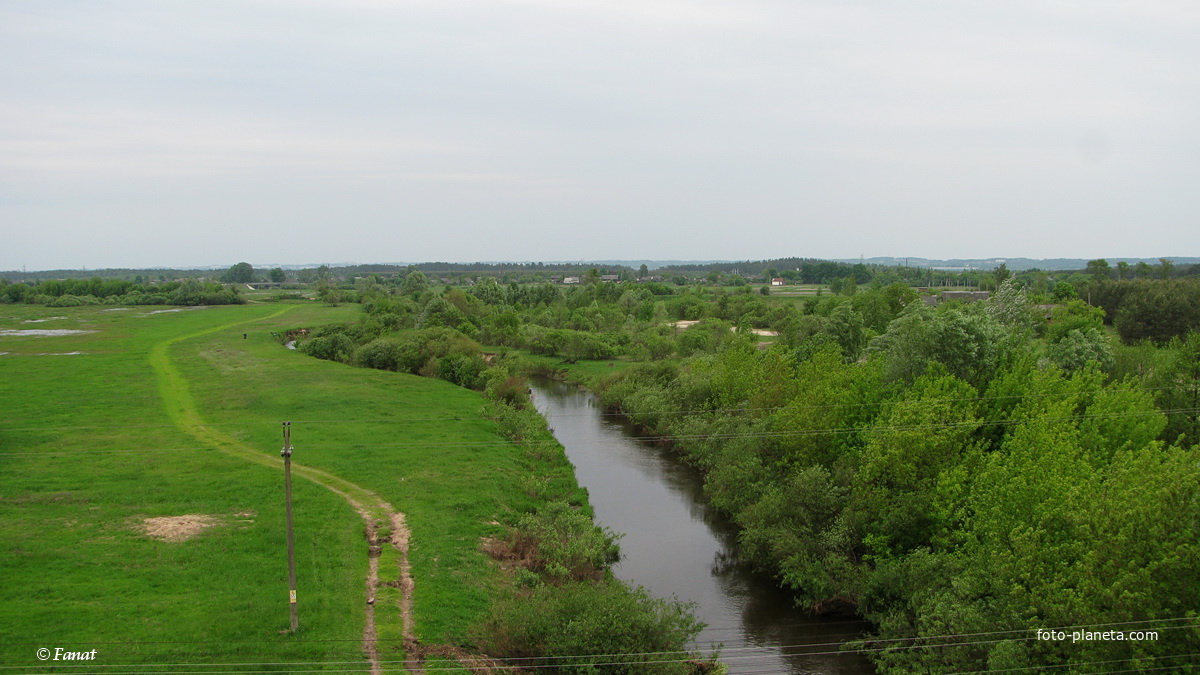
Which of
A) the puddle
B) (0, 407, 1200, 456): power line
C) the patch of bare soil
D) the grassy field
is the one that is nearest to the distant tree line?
the puddle

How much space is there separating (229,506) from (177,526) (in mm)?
2639

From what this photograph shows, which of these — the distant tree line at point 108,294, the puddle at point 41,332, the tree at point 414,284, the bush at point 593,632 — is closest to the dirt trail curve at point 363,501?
the bush at point 593,632

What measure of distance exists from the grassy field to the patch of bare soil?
0.18 m

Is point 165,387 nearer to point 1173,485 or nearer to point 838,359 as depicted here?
point 838,359

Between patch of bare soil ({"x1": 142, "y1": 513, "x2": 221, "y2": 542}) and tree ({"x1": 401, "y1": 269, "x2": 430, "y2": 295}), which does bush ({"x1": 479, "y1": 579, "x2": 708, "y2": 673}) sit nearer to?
patch of bare soil ({"x1": 142, "y1": 513, "x2": 221, "y2": 542})

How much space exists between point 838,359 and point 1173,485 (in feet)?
70.9

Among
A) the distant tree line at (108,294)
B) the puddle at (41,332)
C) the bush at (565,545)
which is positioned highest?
the distant tree line at (108,294)

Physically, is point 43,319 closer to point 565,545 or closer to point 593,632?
point 565,545

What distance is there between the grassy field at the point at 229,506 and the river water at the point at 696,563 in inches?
179

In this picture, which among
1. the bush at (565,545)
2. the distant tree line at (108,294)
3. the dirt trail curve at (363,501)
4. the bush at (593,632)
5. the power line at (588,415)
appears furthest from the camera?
the distant tree line at (108,294)

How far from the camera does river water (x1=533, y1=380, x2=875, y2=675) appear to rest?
23.8 metres

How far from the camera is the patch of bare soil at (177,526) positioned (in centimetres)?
2680

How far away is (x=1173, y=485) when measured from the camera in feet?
58.1

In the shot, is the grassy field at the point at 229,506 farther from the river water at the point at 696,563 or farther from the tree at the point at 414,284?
the tree at the point at 414,284
